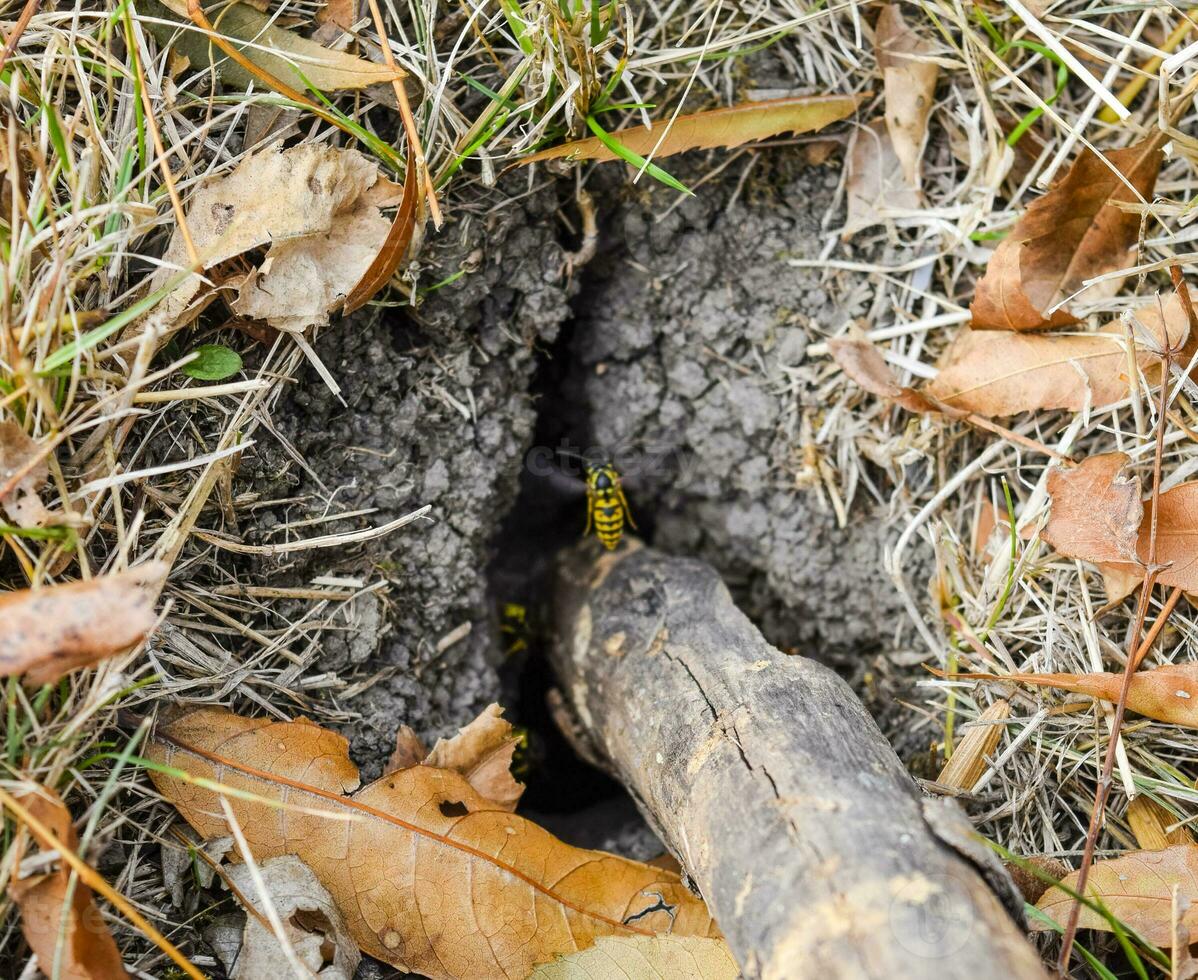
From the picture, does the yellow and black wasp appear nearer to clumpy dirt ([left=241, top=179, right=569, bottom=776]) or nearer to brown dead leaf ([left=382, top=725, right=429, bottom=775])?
clumpy dirt ([left=241, top=179, right=569, bottom=776])

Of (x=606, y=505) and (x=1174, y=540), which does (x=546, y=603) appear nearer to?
(x=606, y=505)

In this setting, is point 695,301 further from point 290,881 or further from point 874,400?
point 290,881

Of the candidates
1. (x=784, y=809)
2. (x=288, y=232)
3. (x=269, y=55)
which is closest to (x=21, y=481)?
(x=288, y=232)

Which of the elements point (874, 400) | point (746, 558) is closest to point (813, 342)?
point (874, 400)

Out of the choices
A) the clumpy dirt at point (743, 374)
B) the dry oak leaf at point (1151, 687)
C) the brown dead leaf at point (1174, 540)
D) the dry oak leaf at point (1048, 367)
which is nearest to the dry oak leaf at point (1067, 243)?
the dry oak leaf at point (1048, 367)

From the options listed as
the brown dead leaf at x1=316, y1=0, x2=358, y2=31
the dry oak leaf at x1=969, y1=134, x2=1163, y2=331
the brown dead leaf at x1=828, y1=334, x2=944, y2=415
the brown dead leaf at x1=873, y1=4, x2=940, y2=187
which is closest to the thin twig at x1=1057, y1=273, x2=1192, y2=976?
the dry oak leaf at x1=969, y1=134, x2=1163, y2=331

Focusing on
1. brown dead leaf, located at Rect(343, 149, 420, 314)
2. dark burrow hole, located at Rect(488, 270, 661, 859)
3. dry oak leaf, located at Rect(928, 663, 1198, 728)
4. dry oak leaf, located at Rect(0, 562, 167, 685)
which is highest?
brown dead leaf, located at Rect(343, 149, 420, 314)
